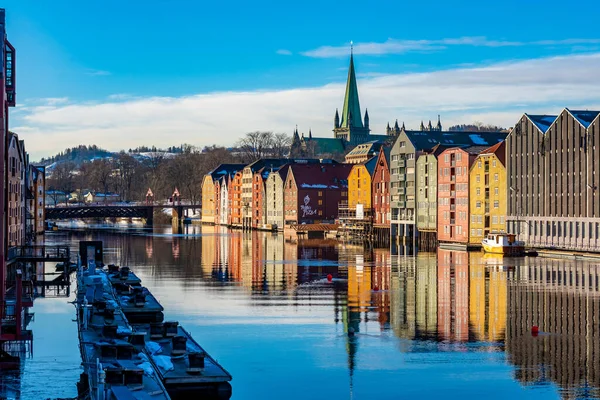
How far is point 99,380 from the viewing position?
23.6 m

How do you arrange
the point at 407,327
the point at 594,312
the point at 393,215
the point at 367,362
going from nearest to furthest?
the point at 367,362
the point at 407,327
the point at 594,312
the point at 393,215

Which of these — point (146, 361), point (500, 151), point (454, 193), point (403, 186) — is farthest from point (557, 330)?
point (403, 186)

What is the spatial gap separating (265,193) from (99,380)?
530 ft

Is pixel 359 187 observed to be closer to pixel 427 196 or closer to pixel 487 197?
pixel 427 196

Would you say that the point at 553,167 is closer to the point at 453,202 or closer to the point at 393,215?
the point at 453,202

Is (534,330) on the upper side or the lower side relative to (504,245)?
lower

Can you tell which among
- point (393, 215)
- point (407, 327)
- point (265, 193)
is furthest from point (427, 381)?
point (265, 193)

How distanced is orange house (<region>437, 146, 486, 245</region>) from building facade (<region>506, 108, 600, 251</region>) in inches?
369

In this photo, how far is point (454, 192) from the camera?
407 ft

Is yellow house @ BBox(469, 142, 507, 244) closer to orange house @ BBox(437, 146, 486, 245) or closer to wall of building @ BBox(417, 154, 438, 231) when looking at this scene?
orange house @ BBox(437, 146, 486, 245)

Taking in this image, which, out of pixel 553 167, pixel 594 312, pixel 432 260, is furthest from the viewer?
pixel 553 167

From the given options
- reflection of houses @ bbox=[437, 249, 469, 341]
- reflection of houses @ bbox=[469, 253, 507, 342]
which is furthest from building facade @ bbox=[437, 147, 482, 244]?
reflection of houses @ bbox=[469, 253, 507, 342]

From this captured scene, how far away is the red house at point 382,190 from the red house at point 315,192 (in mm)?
18650

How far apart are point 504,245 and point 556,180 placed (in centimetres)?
948
